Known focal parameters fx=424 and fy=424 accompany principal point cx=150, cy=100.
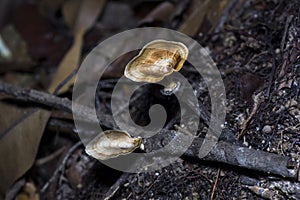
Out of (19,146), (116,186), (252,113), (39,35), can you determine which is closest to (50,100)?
(19,146)

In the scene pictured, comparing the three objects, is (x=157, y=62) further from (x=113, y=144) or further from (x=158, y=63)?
(x=113, y=144)

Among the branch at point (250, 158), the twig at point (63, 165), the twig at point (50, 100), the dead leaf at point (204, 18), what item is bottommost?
the twig at point (63, 165)

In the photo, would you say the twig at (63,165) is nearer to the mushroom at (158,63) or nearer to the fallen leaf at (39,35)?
the mushroom at (158,63)

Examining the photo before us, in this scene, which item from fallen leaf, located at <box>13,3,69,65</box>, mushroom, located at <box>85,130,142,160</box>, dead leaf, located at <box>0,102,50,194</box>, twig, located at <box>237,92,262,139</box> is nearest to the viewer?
mushroom, located at <box>85,130,142,160</box>

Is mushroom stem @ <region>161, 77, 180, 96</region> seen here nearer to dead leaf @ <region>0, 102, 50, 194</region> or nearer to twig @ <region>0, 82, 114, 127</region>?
twig @ <region>0, 82, 114, 127</region>

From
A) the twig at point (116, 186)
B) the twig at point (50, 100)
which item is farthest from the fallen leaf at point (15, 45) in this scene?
the twig at point (116, 186)

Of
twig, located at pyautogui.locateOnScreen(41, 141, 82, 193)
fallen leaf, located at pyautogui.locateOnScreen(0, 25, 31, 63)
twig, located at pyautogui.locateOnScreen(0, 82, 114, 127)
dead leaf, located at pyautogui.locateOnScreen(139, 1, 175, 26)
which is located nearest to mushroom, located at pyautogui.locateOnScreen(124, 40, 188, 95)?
twig, located at pyautogui.locateOnScreen(0, 82, 114, 127)
